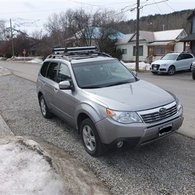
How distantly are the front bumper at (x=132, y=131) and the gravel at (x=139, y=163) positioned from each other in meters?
0.33

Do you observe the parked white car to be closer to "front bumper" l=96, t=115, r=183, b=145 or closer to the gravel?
the gravel

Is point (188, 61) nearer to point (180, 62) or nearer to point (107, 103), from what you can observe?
point (180, 62)

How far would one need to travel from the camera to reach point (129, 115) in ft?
13.9

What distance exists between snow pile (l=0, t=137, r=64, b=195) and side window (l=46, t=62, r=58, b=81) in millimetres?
2005

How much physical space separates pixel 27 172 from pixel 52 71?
319 cm

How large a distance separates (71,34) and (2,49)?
41.3 metres

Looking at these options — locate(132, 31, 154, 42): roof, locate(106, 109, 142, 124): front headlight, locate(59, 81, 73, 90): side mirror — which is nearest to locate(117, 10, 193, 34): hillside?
locate(132, 31, 154, 42): roof

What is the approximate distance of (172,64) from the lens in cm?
2170

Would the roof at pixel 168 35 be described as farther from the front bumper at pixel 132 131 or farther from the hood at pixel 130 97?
the front bumper at pixel 132 131

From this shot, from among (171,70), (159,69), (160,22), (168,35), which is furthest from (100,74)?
(160,22)

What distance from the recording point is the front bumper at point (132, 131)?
13.8 ft

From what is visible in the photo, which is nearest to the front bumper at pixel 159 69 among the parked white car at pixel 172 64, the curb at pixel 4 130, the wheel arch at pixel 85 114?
the parked white car at pixel 172 64

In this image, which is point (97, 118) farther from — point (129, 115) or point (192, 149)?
point (192, 149)

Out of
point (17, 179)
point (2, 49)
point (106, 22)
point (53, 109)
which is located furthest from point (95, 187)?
point (2, 49)
